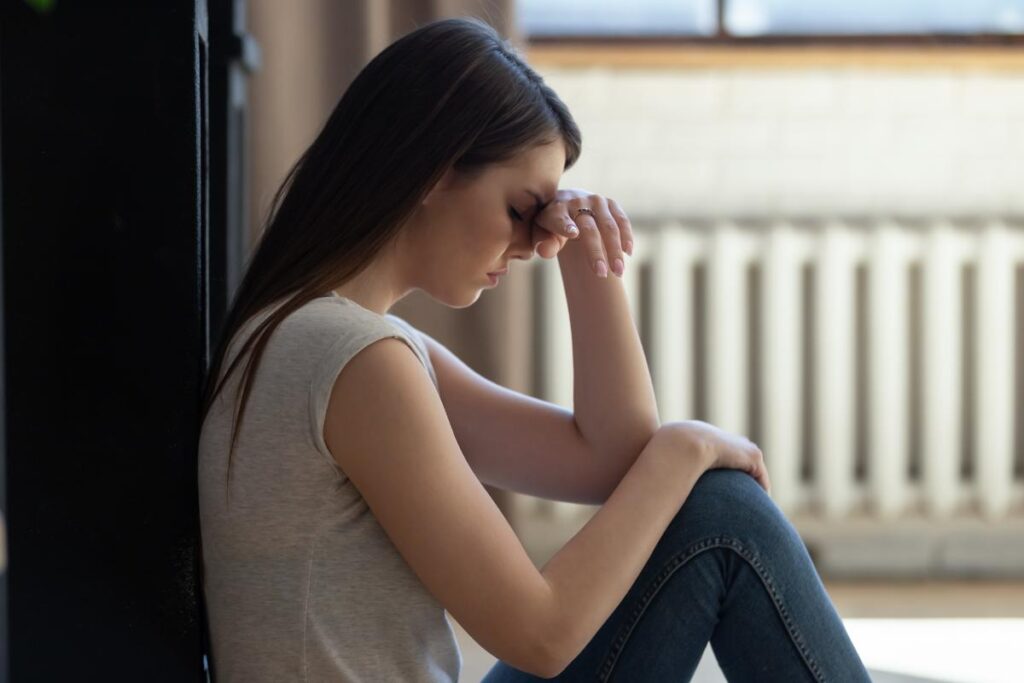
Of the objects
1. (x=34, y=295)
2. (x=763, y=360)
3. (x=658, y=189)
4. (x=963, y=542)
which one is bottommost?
(x=963, y=542)

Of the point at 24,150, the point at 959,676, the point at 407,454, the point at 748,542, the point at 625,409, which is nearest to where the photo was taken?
the point at 24,150

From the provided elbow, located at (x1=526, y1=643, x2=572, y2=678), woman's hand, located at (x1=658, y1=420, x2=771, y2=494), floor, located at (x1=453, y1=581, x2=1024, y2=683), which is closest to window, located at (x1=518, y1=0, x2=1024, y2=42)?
floor, located at (x1=453, y1=581, x2=1024, y2=683)

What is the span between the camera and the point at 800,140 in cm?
267

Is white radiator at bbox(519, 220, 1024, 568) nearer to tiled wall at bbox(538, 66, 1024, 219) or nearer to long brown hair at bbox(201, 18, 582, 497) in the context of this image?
tiled wall at bbox(538, 66, 1024, 219)

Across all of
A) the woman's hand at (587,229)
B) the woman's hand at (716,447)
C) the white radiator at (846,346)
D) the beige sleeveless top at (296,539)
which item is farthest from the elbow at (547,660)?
the white radiator at (846,346)

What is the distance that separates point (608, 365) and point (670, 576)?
235 mm

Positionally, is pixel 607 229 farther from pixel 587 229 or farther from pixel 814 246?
pixel 814 246

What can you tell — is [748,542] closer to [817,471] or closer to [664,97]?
[817,471]

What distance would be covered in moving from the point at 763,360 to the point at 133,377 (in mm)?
1885

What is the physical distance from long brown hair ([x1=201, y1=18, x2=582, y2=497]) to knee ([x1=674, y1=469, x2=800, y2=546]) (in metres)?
0.33

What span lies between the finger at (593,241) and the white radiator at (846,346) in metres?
1.37

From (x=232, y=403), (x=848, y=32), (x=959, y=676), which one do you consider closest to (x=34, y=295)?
(x=232, y=403)

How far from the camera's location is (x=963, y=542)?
268cm

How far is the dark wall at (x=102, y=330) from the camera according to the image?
0.79 meters
